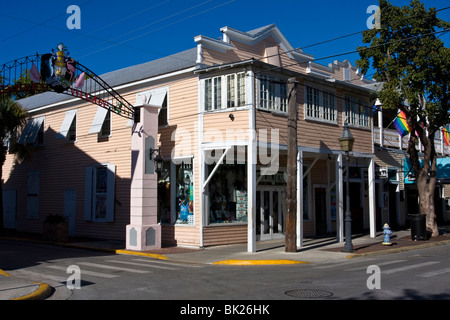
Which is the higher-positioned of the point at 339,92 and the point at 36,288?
the point at 339,92

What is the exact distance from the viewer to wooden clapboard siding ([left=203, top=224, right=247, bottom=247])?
57.6 ft

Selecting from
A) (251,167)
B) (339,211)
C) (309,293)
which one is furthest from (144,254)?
(309,293)

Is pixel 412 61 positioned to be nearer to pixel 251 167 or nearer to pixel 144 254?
pixel 251 167

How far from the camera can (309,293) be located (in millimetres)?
8352

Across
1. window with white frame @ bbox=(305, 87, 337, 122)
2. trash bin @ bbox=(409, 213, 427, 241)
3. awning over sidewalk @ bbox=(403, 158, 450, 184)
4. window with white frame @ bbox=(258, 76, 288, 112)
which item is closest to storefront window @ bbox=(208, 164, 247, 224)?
window with white frame @ bbox=(258, 76, 288, 112)

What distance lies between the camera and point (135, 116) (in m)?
17.6

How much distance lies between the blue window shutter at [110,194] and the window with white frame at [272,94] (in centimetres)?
810

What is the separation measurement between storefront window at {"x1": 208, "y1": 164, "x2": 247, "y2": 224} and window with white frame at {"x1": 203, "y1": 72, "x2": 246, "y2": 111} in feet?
8.26

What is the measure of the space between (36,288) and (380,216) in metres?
20.7

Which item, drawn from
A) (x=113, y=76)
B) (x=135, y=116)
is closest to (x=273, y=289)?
(x=135, y=116)

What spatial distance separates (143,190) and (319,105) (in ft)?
27.1

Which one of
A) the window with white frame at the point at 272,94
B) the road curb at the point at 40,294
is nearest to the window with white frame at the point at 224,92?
the window with white frame at the point at 272,94

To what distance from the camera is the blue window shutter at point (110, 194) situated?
21.0 metres

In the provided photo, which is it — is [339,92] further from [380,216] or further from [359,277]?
[359,277]
